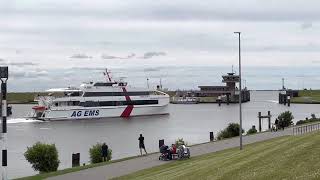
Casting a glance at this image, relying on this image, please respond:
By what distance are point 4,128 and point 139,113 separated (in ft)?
281

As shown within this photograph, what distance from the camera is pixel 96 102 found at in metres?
101

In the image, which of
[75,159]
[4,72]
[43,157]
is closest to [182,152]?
[75,159]

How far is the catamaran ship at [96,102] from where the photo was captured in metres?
97.1

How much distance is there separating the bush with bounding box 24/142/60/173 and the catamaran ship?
6887 centimetres

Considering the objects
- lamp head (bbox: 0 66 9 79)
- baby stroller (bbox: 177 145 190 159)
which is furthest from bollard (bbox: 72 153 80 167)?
lamp head (bbox: 0 66 9 79)

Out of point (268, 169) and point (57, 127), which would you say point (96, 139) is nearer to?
point (57, 127)

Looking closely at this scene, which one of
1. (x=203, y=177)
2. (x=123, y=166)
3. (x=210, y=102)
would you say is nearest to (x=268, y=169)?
(x=203, y=177)

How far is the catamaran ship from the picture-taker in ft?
318

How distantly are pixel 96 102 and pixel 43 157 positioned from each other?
2875 inches

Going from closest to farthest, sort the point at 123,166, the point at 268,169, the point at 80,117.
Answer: the point at 268,169
the point at 123,166
the point at 80,117

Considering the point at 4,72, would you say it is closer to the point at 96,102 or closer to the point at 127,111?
the point at 96,102

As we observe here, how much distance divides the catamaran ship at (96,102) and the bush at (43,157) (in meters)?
68.9

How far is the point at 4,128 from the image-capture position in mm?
19453

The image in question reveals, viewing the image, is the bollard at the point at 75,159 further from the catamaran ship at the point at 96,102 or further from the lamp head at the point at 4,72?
the catamaran ship at the point at 96,102
